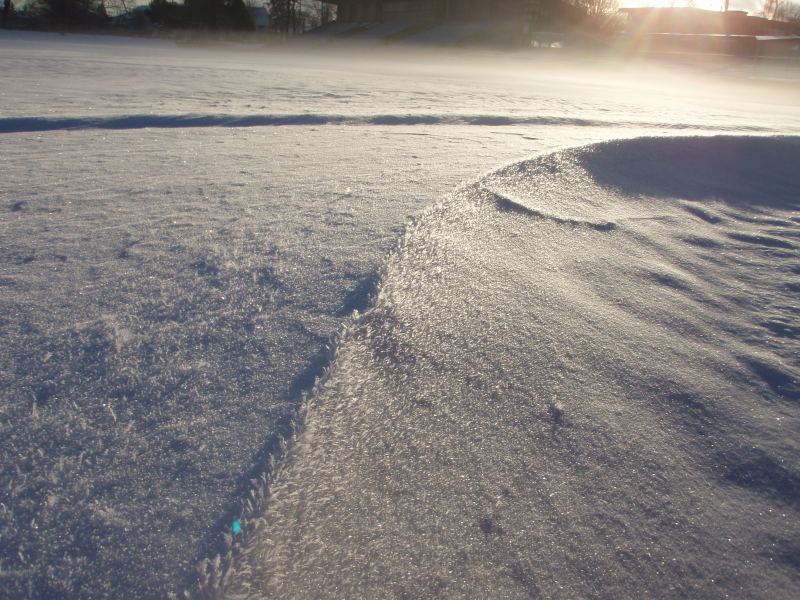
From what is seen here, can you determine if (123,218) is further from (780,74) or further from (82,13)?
(82,13)

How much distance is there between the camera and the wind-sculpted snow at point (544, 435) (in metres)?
0.66

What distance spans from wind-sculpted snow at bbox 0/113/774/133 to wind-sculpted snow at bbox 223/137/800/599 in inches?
80.1

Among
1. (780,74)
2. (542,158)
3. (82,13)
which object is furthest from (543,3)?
(542,158)

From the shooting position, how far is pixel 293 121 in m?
3.22

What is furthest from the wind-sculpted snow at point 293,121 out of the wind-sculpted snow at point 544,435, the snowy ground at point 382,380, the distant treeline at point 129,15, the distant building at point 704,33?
the distant treeline at point 129,15

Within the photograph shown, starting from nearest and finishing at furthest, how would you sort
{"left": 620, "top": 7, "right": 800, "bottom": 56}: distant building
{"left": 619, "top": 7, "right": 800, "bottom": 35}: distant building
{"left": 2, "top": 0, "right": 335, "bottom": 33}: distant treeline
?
1. {"left": 620, "top": 7, "right": 800, "bottom": 56}: distant building
2. {"left": 619, "top": 7, "right": 800, "bottom": 35}: distant building
3. {"left": 2, "top": 0, "right": 335, "bottom": 33}: distant treeline

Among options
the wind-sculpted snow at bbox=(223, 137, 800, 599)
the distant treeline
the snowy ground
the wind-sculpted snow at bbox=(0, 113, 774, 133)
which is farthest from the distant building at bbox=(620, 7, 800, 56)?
the wind-sculpted snow at bbox=(223, 137, 800, 599)

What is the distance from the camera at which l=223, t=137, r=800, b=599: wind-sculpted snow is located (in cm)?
66

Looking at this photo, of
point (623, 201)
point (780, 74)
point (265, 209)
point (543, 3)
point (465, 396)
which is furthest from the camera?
point (543, 3)

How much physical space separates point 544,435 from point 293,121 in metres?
2.85

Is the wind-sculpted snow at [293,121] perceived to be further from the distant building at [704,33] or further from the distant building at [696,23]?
the distant building at [696,23]

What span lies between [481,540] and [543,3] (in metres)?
28.1

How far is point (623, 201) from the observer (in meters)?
1.99

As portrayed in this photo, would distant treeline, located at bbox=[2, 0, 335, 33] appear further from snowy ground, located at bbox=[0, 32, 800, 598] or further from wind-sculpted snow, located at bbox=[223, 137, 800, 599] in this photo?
wind-sculpted snow, located at bbox=[223, 137, 800, 599]
